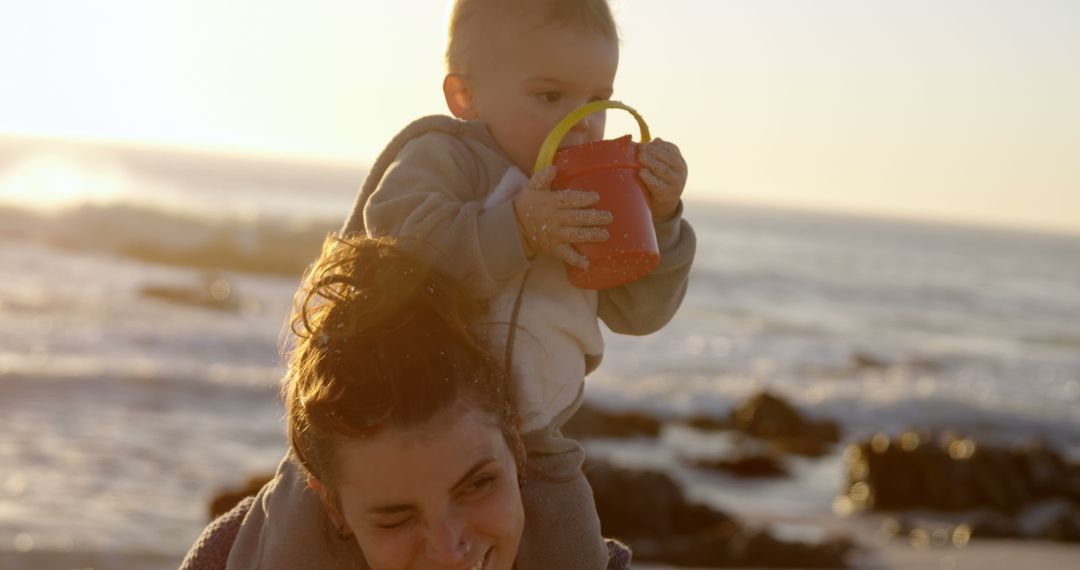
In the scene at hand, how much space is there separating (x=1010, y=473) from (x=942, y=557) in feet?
12.6

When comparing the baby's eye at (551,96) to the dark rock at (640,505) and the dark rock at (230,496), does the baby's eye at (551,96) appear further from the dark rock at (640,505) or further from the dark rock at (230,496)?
the dark rock at (640,505)

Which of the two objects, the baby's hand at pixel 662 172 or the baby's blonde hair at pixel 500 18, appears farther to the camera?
the baby's blonde hair at pixel 500 18

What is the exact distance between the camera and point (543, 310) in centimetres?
294

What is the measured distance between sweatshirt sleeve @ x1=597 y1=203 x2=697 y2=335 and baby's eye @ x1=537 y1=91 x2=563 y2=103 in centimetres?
35

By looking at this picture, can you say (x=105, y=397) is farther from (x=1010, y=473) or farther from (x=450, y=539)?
(x=450, y=539)

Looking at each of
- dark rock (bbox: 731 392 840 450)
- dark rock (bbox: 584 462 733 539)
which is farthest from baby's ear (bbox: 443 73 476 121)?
dark rock (bbox: 731 392 840 450)

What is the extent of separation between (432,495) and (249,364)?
706 inches

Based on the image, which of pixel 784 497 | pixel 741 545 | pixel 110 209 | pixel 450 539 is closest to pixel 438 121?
pixel 450 539

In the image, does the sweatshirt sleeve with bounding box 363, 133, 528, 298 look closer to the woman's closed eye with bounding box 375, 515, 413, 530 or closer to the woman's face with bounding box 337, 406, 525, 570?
the woman's face with bounding box 337, 406, 525, 570

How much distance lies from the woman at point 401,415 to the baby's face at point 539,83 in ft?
1.39

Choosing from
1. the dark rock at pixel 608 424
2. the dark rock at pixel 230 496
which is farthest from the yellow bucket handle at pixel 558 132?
the dark rock at pixel 608 424

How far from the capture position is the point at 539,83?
2.99 metres

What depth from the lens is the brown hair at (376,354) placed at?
2.72 meters

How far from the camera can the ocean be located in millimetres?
12414
